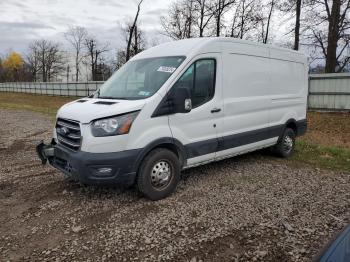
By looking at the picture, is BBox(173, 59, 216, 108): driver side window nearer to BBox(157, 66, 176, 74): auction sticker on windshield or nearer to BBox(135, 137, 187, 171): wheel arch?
BBox(157, 66, 176, 74): auction sticker on windshield

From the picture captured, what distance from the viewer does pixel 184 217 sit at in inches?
175

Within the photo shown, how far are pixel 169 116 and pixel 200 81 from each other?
866 millimetres

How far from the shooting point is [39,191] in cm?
548

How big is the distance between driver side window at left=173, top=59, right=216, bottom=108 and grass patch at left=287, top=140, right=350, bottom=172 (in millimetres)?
3099

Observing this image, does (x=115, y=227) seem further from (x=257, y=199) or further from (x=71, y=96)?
(x=71, y=96)

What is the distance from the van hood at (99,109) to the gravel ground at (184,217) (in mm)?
1296

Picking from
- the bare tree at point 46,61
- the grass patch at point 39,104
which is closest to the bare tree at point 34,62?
the bare tree at point 46,61

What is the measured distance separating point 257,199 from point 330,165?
293cm

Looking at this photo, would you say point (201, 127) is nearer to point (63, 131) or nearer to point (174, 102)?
point (174, 102)

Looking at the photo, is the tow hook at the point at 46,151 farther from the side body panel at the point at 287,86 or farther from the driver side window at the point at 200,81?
the side body panel at the point at 287,86

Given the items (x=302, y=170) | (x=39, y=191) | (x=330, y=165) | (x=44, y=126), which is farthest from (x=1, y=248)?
(x=44, y=126)

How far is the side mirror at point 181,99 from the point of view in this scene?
488cm

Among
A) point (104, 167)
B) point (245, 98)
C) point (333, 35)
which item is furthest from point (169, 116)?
point (333, 35)

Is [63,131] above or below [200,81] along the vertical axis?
below
